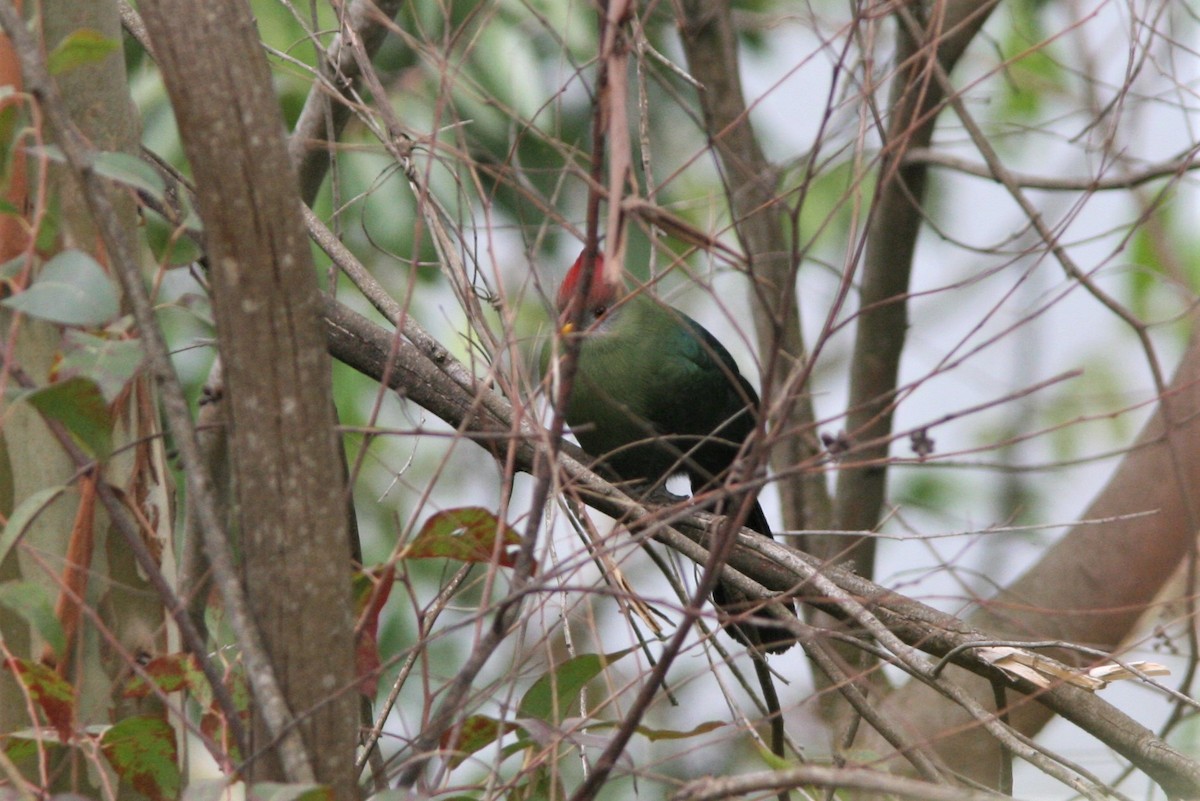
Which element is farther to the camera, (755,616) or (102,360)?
(755,616)

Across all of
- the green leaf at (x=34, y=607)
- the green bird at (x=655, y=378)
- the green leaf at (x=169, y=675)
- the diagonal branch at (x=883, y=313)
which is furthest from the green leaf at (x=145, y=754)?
the diagonal branch at (x=883, y=313)

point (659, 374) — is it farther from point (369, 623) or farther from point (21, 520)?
point (21, 520)

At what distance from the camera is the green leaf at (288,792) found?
93 cm

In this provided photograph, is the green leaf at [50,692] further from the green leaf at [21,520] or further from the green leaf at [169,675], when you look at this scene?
the green leaf at [21,520]

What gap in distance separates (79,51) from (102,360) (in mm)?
261

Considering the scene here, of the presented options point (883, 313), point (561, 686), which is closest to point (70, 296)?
point (561, 686)

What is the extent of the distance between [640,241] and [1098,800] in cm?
360

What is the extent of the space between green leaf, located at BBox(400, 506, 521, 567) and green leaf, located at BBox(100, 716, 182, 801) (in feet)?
0.98

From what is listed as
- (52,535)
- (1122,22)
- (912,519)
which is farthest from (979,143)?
(912,519)

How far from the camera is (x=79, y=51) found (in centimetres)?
102

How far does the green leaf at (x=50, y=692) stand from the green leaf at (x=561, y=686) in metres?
0.45

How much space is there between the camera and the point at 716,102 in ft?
10.1

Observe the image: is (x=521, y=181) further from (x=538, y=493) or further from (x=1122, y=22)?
(x=1122, y=22)

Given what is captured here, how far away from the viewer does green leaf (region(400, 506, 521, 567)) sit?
46.5 inches
